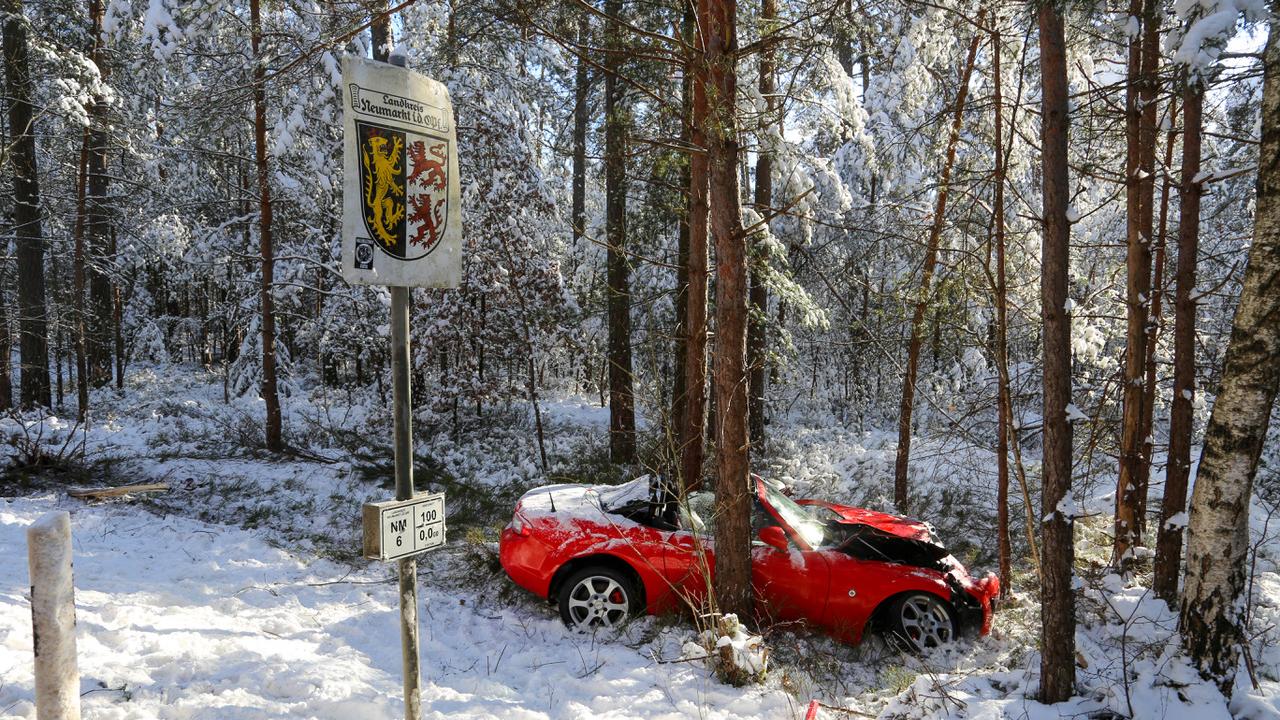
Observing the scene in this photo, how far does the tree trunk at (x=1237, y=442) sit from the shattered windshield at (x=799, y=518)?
295cm

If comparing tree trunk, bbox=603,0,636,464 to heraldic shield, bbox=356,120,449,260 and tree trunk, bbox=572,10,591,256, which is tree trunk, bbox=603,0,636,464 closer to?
tree trunk, bbox=572,10,591,256

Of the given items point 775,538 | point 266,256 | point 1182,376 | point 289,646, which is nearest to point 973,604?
point 775,538

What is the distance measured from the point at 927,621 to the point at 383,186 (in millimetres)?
5925

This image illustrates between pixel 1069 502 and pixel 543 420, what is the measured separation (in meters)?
11.6

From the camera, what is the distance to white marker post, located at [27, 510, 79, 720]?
2697 millimetres

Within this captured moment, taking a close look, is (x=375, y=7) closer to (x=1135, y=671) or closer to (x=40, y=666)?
(x=40, y=666)

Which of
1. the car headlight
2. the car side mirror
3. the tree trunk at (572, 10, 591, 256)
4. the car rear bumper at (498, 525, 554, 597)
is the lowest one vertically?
the car rear bumper at (498, 525, 554, 597)

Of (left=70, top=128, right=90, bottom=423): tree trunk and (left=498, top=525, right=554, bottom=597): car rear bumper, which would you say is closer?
(left=498, top=525, right=554, bottom=597): car rear bumper

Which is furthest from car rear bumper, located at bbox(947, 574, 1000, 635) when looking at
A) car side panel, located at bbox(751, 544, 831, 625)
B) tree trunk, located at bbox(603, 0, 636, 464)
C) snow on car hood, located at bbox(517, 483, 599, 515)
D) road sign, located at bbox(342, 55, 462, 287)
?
tree trunk, located at bbox(603, 0, 636, 464)

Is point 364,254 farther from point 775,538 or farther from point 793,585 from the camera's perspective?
point 793,585

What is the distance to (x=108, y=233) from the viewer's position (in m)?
20.3

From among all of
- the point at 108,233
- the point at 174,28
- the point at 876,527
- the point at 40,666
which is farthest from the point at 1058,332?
the point at 108,233

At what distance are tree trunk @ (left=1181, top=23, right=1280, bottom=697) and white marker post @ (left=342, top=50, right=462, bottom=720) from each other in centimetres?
420

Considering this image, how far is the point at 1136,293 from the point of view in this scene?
770cm
